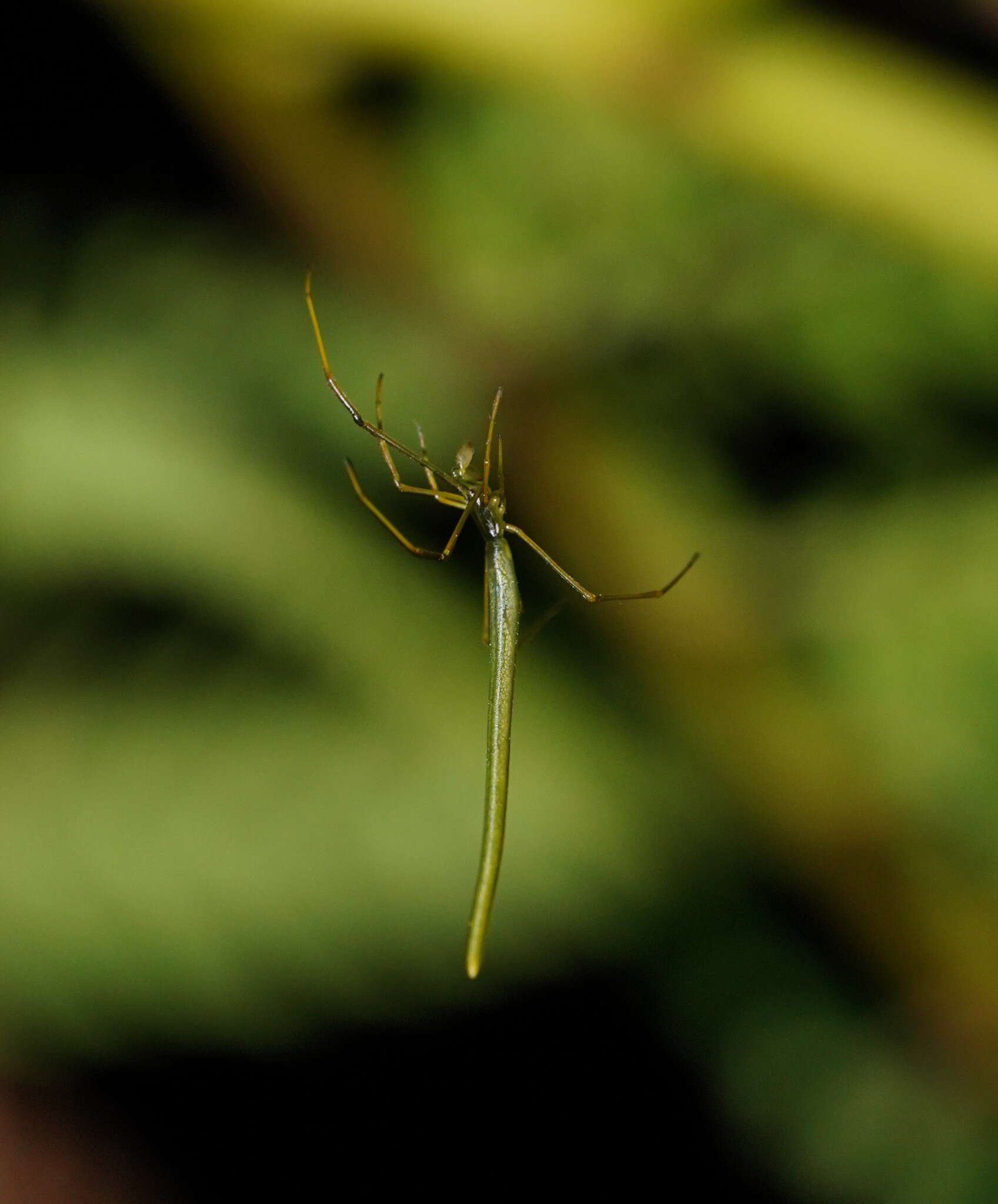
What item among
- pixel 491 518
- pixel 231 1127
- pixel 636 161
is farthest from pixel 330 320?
pixel 231 1127

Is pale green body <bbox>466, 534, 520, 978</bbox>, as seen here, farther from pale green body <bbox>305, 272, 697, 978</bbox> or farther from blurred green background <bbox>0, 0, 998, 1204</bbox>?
blurred green background <bbox>0, 0, 998, 1204</bbox>

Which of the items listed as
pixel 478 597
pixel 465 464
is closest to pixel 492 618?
pixel 465 464

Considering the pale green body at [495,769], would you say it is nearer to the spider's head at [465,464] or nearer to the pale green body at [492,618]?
the pale green body at [492,618]

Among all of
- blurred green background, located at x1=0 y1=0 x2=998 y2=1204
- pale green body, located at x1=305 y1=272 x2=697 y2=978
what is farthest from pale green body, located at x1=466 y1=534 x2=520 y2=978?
blurred green background, located at x1=0 y1=0 x2=998 y2=1204

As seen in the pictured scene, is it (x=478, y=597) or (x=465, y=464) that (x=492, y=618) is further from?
(x=478, y=597)

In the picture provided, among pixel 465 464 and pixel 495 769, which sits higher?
pixel 465 464

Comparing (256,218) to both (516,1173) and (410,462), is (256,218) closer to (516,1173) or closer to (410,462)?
(410,462)
